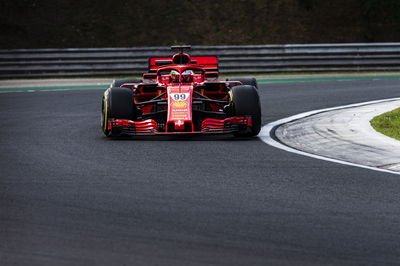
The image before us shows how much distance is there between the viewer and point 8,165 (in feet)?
32.7

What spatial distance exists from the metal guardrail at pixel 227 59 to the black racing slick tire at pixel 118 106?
13.6m

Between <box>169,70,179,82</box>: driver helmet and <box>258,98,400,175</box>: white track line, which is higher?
<box>169,70,179,82</box>: driver helmet

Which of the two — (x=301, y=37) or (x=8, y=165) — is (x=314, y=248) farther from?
(x=301, y=37)

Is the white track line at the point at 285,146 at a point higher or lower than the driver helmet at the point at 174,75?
lower

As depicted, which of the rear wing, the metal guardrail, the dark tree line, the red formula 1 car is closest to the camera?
the red formula 1 car

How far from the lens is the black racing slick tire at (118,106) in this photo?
41.3ft

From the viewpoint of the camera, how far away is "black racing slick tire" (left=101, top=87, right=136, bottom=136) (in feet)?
41.3

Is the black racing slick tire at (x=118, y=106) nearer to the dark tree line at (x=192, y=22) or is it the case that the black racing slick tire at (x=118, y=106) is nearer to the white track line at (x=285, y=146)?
the white track line at (x=285, y=146)

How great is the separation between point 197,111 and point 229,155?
76.8 inches

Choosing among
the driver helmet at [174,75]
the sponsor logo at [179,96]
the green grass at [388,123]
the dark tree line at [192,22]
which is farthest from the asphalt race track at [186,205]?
the dark tree line at [192,22]

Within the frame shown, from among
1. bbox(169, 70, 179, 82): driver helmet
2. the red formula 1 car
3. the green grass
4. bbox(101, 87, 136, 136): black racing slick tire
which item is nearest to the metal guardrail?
the green grass

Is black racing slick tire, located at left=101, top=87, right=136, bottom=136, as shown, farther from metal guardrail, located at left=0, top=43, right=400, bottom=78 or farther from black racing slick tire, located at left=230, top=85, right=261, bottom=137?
metal guardrail, located at left=0, top=43, right=400, bottom=78

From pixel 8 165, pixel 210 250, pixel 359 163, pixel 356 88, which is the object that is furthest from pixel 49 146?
pixel 356 88

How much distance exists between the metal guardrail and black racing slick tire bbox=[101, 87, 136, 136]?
1357 centimetres
